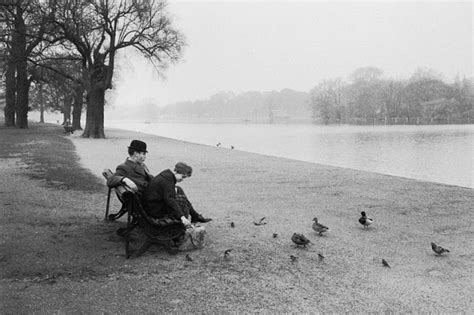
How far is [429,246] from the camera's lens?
21.9 feet

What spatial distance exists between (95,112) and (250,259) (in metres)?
30.3

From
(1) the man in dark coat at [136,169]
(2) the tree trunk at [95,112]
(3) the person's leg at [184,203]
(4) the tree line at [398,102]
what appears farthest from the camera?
(4) the tree line at [398,102]

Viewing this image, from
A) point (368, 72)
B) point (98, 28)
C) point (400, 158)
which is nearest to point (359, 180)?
point (400, 158)

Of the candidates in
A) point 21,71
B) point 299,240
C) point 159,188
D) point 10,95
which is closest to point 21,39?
point 21,71

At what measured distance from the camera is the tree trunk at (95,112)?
107 ft

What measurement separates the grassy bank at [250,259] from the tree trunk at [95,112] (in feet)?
74.5

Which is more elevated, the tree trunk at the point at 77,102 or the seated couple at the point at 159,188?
the tree trunk at the point at 77,102

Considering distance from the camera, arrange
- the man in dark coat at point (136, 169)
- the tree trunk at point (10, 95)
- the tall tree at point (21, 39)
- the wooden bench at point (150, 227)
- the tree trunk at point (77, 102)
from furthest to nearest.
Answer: the tree trunk at point (10, 95) → the tree trunk at point (77, 102) → the tall tree at point (21, 39) → the man in dark coat at point (136, 169) → the wooden bench at point (150, 227)

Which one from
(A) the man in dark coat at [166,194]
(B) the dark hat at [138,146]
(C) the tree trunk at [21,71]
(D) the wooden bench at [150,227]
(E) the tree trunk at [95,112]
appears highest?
(C) the tree trunk at [21,71]

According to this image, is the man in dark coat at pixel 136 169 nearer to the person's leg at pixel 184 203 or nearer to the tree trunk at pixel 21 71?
the person's leg at pixel 184 203

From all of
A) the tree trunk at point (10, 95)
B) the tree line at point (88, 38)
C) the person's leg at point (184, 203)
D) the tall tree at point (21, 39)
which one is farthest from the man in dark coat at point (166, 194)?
the tree trunk at point (10, 95)

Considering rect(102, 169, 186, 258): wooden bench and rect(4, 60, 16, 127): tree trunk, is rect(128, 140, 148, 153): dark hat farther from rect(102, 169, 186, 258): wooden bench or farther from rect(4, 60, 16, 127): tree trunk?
rect(4, 60, 16, 127): tree trunk

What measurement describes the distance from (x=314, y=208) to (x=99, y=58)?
27063 millimetres

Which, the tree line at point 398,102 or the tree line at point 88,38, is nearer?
the tree line at point 88,38
